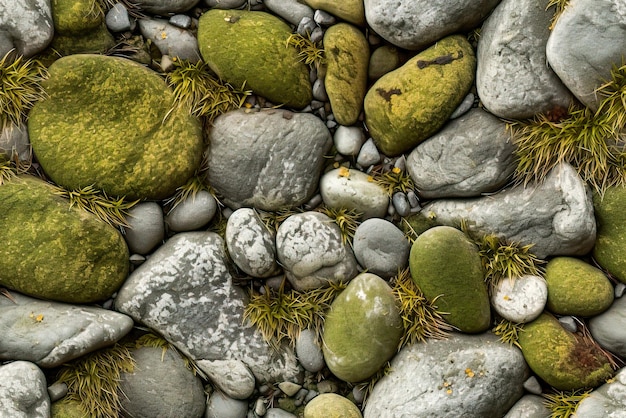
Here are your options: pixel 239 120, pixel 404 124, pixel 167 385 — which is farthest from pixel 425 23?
pixel 167 385

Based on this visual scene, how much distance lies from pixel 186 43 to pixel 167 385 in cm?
216

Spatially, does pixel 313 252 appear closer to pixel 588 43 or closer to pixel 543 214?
pixel 543 214

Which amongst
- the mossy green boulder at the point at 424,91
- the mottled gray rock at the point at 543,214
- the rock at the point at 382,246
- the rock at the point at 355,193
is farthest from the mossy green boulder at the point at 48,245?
the mottled gray rock at the point at 543,214

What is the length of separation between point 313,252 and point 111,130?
146cm

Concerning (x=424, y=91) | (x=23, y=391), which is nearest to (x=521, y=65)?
(x=424, y=91)

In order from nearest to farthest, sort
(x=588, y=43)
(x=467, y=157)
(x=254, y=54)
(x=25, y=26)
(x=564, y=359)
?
(x=588, y=43) < (x=564, y=359) < (x=25, y=26) < (x=467, y=157) < (x=254, y=54)

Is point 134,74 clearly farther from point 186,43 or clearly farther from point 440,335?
point 440,335

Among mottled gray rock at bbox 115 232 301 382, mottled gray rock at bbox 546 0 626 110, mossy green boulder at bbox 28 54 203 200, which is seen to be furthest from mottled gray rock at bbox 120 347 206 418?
mottled gray rock at bbox 546 0 626 110

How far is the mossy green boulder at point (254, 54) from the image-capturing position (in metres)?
3.63

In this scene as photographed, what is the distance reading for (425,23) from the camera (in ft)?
11.4

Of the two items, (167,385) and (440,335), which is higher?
(440,335)

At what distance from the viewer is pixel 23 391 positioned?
3.22 metres

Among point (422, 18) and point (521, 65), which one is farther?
point (422, 18)

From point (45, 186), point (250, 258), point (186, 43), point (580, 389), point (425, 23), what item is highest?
point (425, 23)
